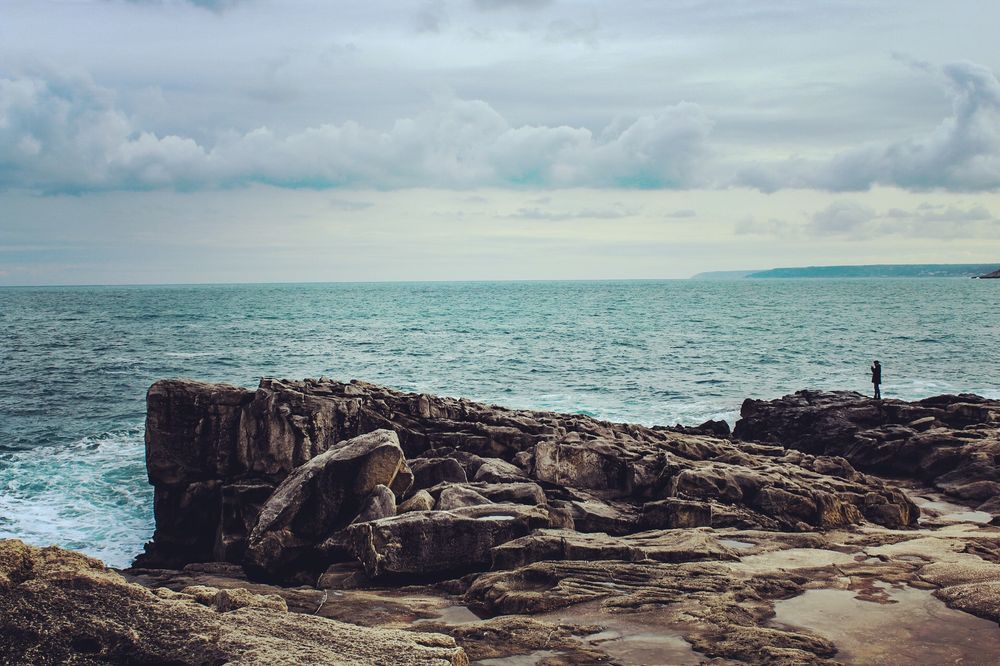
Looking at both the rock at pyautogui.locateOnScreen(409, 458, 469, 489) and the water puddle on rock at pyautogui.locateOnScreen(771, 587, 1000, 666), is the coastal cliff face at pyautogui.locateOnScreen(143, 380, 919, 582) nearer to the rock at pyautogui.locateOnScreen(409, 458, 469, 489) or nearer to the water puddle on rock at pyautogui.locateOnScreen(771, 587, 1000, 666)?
the rock at pyautogui.locateOnScreen(409, 458, 469, 489)

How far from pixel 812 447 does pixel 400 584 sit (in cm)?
1997

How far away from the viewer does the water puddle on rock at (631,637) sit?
31.8 ft

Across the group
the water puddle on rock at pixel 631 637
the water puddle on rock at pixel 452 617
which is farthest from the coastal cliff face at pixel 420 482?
the water puddle on rock at pixel 631 637

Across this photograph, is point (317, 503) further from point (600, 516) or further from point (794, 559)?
point (794, 559)

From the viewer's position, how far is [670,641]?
10.3 metres

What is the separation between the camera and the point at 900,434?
26141 mm

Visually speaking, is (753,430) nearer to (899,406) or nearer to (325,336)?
(899,406)

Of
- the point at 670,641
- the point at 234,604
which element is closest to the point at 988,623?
the point at 670,641

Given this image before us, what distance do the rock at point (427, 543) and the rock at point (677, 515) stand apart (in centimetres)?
397

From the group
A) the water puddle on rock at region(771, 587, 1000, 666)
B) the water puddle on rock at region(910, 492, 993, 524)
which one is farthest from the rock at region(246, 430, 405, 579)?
the water puddle on rock at region(910, 492, 993, 524)

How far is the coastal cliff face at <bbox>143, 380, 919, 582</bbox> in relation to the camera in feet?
50.8

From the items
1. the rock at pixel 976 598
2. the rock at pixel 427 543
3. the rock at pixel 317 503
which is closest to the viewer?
the rock at pixel 976 598

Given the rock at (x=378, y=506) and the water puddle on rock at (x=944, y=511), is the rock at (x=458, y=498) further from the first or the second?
the water puddle on rock at (x=944, y=511)

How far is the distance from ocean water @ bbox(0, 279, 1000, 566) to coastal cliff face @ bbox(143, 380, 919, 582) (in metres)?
3.91
